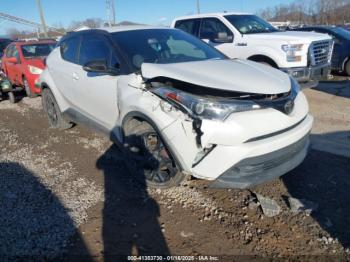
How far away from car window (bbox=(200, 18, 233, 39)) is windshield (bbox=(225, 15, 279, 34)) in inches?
8.8

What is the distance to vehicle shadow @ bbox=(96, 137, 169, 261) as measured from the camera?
272cm

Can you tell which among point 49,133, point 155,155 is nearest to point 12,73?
point 49,133

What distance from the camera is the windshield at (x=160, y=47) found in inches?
149

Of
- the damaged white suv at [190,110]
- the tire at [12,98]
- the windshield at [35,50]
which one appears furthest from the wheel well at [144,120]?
the windshield at [35,50]

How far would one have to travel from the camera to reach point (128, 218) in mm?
3127

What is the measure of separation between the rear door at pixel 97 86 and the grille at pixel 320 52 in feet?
15.7

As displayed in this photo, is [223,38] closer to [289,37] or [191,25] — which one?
[191,25]

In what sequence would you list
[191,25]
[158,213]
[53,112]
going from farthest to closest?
[191,25], [53,112], [158,213]

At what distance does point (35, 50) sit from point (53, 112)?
4.75 m

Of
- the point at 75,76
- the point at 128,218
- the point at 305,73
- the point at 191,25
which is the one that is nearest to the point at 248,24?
the point at 191,25

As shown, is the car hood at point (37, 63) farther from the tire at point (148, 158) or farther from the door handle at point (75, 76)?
the tire at point (148, 158)

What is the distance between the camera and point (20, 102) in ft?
30.2

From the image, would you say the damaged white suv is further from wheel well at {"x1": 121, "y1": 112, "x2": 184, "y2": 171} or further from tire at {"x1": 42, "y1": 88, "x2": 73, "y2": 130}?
tire at {"x1": 42, "y1": 88, "x2": 73, "y2": 130}

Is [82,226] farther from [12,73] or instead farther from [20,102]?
[12,73]
